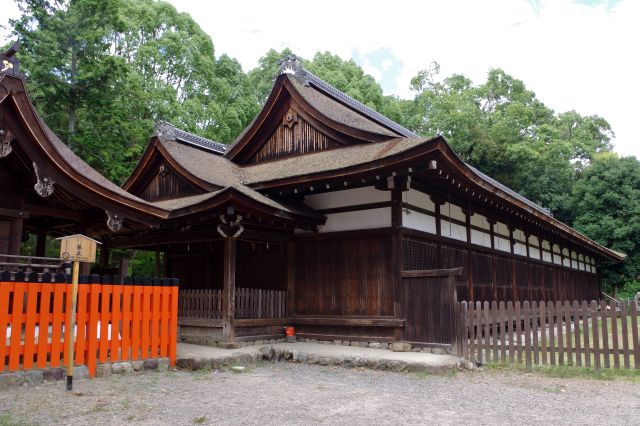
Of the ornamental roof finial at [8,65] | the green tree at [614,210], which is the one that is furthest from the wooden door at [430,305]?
the green tree at [614,210]

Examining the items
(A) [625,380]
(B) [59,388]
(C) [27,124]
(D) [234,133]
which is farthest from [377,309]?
(D) [234,133]

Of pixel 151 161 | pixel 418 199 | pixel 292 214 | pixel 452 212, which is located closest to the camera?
pixel 292 214

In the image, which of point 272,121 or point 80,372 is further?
point 272,121

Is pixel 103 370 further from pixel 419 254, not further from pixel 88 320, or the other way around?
pixel 419 254

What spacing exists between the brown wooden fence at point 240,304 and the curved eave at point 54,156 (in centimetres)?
290

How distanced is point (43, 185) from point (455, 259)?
1002 cm

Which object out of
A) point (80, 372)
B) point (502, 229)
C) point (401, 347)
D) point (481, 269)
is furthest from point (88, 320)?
point (502, 229)

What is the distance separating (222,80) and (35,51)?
1073cm

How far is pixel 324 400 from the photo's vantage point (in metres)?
6.80

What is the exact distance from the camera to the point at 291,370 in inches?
375

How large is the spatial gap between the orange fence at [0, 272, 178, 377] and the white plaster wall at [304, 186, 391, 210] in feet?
15.6

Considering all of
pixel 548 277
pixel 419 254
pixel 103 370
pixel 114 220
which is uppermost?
pixel 114 220

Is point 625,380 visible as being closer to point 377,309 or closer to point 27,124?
point 377,309

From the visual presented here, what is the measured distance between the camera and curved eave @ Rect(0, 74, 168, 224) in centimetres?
747
